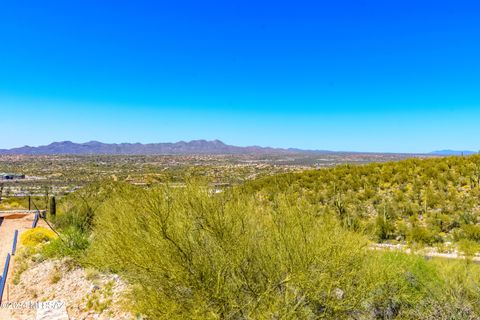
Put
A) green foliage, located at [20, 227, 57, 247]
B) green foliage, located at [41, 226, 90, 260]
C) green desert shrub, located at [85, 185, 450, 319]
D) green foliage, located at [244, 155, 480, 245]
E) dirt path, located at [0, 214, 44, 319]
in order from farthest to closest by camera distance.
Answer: green foliage, located at [20, 227, 57, 247]
green foliage, located at [244, 155, 480, 245]
green foliage, located at [41, 226, 90, 260]
dirt path, located at [0, 214, 44, 319]
green desert shrub, located at [85, 185, 450, 319]

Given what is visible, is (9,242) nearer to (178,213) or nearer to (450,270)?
(178,213)

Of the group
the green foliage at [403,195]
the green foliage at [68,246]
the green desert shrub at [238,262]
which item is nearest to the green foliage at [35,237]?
the green foliage at [68,246]

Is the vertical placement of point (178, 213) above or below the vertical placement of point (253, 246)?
above

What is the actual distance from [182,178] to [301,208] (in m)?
2.69

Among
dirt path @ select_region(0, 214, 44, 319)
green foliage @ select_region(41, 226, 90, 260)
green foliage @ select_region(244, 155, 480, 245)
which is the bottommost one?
dirt path @ select_region(0, 214, 44, 319)

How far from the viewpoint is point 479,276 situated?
32.1 ft

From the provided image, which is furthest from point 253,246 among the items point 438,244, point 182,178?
point 438,244

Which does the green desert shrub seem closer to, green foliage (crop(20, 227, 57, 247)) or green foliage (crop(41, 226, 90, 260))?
green foliage (crop(41, 226, 90, 260))

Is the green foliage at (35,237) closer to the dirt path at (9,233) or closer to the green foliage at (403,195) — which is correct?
the dirt path at (9,233)

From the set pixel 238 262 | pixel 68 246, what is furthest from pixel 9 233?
pixel 238 262

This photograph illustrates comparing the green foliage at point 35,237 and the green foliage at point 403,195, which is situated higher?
the green foliage at point 403,195

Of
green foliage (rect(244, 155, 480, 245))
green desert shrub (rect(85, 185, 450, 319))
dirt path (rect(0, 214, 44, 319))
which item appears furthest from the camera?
green foliage (rect(244, 155, 480, 245))

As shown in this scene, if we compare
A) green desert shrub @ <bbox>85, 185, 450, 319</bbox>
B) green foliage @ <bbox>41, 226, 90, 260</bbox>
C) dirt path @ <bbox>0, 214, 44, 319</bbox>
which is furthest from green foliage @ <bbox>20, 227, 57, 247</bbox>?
green desert shrub @ <bbox>85, 185, 450, 319</bbox>

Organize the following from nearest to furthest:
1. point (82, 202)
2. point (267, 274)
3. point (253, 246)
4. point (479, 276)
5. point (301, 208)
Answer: point (267, 274)
point (253, 246)
point (301, 208)
point (479, 276)
point (82, 202)
